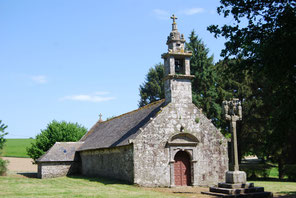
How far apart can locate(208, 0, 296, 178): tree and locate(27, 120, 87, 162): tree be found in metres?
25.5

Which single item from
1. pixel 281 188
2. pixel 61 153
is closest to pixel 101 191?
pixel 281 188

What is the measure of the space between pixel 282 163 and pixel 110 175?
16.6m

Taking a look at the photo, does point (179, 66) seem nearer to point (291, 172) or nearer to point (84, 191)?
point (84, 191)

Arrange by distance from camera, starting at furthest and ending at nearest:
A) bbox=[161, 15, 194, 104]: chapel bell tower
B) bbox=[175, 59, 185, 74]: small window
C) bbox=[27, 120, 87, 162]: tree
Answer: bbox=[27, 120, 87, 162]: tree
bbox=[175, 59, 185, 74]: small window
bbox=[161, 15, 194, 104]: chapel bell tower

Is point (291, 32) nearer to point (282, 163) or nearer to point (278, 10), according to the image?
point (278, 10)

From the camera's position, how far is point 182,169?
1991 cm

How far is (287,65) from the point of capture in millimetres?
10586

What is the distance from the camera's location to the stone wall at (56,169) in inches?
1065

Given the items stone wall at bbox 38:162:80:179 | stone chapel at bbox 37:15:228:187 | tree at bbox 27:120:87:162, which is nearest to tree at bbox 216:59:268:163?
stone chapel at bbox 37:15:228:187

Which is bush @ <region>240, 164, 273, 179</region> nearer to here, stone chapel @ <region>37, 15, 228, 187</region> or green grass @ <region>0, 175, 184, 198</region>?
stone chapel @ <region>37, 15, 228, 187</region>

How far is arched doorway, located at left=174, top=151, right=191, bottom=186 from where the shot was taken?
64.6 feet

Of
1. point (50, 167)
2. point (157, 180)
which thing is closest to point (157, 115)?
point (157, 180)

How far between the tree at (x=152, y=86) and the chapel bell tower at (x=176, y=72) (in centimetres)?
2645


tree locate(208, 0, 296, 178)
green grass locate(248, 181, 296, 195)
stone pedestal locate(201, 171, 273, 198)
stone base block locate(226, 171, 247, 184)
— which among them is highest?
tree locate(208, 0, 296, 178)
